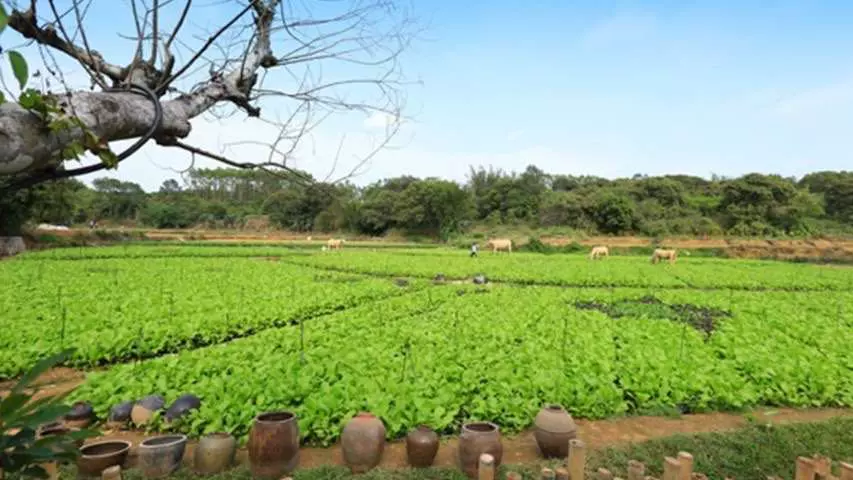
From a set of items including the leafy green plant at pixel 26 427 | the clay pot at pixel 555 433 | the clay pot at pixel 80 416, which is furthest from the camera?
the clay pot at pixel 80 416

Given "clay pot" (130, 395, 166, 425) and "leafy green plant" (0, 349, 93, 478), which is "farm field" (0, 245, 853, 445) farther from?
"leafy green plant" (0, 349, 93, 478)

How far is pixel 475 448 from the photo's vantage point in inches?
170

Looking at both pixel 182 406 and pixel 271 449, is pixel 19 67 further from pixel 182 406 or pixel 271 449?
pixel 182 406

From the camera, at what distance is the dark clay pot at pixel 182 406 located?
519cm

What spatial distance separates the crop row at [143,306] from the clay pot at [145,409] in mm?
956

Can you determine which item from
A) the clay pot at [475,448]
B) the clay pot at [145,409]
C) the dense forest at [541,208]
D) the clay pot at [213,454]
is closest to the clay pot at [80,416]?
the clay pot at [145,409]

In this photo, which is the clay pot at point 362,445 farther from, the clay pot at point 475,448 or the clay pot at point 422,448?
the clay pot at point 475,448

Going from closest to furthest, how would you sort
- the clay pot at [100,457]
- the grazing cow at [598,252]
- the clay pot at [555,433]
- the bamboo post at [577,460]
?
the bamboo post at [577,460], the clay pot at [100,457], the clay pot at [555,433], the grazing cow at [598,252]

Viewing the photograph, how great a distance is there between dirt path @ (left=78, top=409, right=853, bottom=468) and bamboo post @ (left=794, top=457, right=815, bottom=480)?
5.46ft

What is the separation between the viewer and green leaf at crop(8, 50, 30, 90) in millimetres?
1370

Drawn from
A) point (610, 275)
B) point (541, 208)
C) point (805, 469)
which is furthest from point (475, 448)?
point (541, 208)

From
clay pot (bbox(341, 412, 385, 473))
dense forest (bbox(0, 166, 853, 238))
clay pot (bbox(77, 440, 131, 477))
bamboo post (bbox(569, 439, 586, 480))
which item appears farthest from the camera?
dense forest (bbox(0, 166, 853, 238))

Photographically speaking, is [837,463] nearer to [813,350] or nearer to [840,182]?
[813,350]

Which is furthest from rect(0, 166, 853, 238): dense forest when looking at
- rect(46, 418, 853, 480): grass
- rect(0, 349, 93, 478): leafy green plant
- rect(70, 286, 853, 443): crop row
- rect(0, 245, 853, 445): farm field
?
rect(0, 349, 93, 478): leafy green plant
